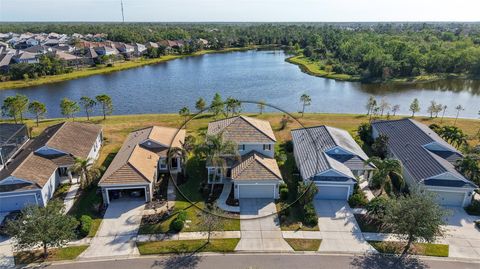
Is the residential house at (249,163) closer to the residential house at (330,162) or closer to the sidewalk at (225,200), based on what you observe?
the sidewalk at (225,200)

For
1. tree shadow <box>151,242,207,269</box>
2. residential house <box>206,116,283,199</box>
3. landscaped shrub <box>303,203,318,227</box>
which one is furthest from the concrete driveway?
tree shadow <box>151,242,207,269</box>

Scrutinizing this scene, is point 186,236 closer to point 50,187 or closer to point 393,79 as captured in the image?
point 50,187

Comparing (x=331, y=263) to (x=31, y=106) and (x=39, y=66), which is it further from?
(x=39, y=66)

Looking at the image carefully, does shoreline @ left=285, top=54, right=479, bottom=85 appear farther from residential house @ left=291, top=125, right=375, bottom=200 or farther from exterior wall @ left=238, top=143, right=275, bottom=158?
exterior wall @ left=238, top=143, right=275, bottom=158

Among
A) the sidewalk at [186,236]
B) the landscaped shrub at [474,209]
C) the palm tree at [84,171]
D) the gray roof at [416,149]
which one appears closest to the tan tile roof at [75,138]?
the palm tree at [84,171]

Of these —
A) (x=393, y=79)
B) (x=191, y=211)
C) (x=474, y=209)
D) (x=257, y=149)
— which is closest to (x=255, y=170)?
(x=257, y=149)

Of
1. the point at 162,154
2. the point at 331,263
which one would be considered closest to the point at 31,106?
the point at 162,154
